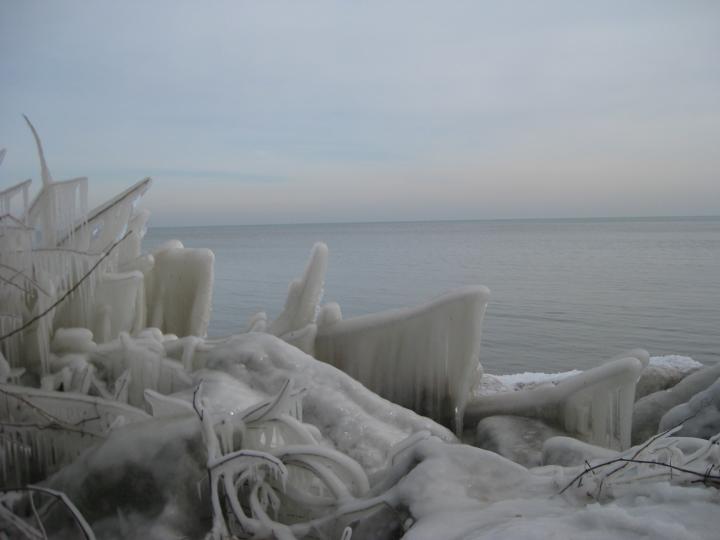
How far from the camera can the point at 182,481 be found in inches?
116

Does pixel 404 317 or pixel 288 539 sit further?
pixel 404 317

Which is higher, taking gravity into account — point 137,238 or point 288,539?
point 137,238

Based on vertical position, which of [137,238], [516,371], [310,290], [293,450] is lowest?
[516,371]

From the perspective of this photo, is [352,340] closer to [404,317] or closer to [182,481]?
[404,317]

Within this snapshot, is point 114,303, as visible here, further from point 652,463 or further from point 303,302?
point 652,463

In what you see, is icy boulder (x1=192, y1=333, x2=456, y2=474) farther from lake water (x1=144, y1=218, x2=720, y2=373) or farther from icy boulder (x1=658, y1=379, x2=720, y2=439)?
lake water (x1=144, y1=218, x2=720, y2=373)

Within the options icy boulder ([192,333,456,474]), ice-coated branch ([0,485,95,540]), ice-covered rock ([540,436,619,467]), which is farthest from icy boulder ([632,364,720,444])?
ice-coated branch ([0,485,95,540])

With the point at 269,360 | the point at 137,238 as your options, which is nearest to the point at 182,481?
the point at 269,360

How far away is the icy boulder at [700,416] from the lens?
4.48 m

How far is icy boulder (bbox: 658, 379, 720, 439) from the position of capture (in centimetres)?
448

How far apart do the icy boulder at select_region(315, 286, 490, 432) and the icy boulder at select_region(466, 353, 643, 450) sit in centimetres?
52

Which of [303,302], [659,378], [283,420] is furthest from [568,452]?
[659,378]

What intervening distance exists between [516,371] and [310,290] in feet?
22.2

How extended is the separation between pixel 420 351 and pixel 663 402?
88.9 inches
